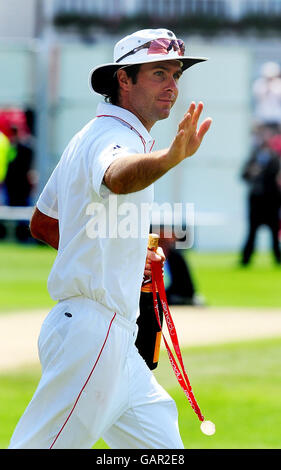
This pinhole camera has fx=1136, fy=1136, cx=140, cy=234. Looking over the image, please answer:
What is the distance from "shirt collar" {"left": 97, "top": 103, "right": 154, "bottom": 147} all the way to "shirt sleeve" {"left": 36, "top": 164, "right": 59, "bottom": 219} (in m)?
0.43

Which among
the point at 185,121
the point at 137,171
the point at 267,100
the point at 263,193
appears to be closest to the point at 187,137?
the point at 185,121

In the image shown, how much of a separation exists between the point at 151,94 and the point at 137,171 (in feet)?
2.30

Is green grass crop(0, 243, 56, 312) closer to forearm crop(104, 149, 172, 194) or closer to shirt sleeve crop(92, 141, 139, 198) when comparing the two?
shirt sleeve crop(92, 141, 139, 198)

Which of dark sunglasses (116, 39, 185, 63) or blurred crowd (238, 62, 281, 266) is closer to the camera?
dark sunglasses (116, 39, 185, 63)

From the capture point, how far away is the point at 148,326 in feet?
15.9

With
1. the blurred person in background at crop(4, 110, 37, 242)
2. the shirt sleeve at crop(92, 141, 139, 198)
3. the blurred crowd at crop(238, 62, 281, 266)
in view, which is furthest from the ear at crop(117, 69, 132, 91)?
the blurred person in background at crop(4, 110, 37, 242)

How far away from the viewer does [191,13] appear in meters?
36.1

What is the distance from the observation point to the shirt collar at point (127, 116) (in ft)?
14.7

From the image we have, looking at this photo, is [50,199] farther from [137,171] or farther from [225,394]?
[225,394]

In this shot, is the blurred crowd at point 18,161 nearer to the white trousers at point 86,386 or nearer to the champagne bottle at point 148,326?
A: the champagne bottle at point 148,326

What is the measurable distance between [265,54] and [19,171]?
43.1 ft

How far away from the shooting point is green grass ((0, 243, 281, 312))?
46.6 feet

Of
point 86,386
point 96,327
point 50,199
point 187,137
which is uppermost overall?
point 187,137
